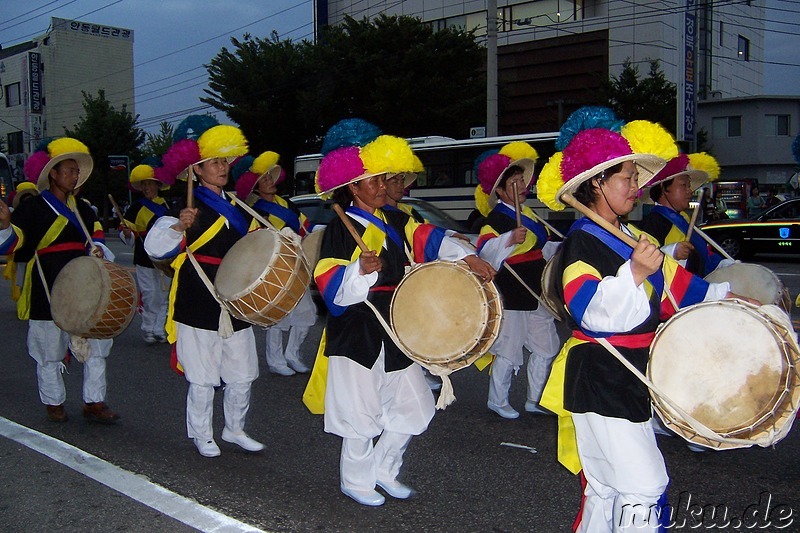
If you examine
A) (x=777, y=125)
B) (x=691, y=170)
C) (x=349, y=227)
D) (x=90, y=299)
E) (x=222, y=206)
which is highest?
(x=777, y=125)

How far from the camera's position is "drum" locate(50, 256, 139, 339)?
510 centimetres

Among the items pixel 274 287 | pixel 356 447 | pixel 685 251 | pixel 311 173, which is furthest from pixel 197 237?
pixel 311 173

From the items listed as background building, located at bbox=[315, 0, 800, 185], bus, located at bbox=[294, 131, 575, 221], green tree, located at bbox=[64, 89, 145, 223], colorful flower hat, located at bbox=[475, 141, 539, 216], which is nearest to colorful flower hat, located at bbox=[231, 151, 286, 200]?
colorful flower hat, located at bbox=[475, 141, 539, 216]

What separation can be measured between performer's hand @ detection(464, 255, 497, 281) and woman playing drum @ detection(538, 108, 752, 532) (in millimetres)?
825

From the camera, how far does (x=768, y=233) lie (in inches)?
613

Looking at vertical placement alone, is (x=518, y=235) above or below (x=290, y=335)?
above

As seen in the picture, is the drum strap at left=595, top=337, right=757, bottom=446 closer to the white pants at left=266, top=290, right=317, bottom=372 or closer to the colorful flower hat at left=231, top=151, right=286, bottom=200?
the white pants at left=266, top=290, right=317, bottom=372

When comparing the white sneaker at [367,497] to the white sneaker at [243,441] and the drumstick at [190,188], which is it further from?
the drumstick at [190,188]

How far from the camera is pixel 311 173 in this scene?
22.3 meters

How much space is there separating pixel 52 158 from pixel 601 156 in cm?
408

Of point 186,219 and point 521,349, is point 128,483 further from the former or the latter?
point 521,349

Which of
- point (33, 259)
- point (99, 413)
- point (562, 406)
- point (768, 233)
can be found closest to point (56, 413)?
point (99, 413)

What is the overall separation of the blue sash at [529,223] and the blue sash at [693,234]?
0.88 metres

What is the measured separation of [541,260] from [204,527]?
3.11 metres
